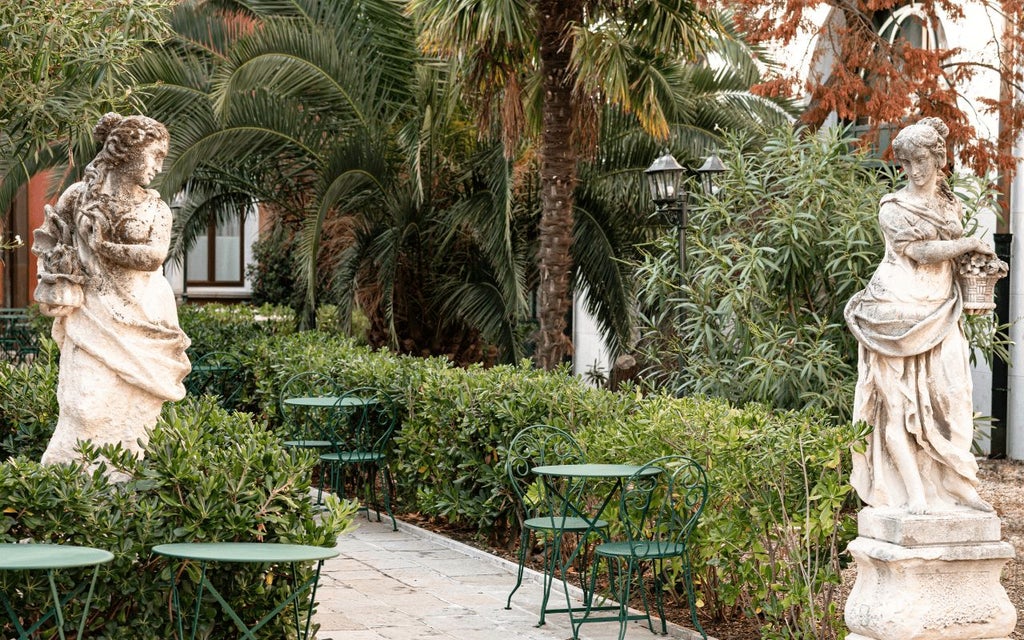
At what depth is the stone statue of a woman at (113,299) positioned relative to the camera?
5953 mm

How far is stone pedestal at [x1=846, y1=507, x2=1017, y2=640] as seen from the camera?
6.13 meters

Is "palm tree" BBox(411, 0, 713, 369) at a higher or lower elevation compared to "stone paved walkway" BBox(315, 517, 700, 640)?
higher

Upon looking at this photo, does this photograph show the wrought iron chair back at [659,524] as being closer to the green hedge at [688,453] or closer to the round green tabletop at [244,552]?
the green hedge at [688,453]

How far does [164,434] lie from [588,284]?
9.01m

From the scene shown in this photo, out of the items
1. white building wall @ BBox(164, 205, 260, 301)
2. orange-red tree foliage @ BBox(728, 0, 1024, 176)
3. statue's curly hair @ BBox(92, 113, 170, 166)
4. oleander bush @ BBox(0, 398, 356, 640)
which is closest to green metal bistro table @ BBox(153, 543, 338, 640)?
oleander bush @ BBox(0, 398, 356, 640)

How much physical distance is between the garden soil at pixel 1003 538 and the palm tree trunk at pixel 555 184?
258 cm

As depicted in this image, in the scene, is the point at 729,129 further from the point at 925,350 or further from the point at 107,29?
the point at 925,350

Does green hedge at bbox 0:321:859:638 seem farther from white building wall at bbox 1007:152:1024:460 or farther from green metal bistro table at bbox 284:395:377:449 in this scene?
white building wall at bbox 1007:152:1024:460

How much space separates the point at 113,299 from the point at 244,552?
1517mm

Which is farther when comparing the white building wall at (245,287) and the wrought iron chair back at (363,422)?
the white building wall at (245,287)

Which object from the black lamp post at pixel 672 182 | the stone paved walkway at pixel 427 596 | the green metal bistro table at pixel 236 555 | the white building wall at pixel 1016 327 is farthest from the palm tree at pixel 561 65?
the green metal bistro table at pixel 236 555

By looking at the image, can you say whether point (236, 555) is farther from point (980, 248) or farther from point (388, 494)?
point (388, 494)

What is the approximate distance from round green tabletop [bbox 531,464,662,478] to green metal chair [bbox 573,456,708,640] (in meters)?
0.06

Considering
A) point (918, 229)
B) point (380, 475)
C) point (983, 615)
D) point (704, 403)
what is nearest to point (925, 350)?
point (918, 229)
